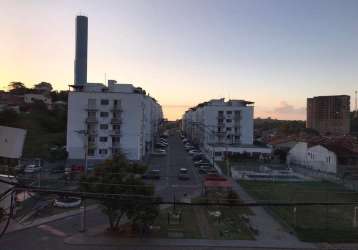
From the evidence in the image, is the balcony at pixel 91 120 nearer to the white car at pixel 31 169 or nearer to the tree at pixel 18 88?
the white car at pixel 31 169

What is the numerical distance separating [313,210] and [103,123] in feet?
57.4

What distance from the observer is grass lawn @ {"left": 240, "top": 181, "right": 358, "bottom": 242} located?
501 inches

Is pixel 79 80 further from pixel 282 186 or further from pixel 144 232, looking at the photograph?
pixel 144 232

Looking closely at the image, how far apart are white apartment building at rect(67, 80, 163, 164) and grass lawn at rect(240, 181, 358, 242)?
33.8 feet

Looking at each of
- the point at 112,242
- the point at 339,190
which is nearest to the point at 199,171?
the point at 339,190

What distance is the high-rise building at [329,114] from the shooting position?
71.6m

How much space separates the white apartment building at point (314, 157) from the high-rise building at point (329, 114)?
39.5 m

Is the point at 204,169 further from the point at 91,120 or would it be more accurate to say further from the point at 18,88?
the point at 18,88

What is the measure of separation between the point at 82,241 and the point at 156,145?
3265cm

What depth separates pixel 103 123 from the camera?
29109 mm

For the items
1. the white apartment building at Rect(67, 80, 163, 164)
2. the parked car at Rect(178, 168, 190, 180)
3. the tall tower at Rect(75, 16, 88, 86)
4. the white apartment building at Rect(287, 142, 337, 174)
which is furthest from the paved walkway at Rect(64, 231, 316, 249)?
the tall tower at Rect(75, 16, 88, 86)

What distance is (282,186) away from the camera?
2131 cm

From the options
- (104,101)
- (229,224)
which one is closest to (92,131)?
(104,101)

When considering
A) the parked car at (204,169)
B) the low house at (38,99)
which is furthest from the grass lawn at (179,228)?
the low house at (38,99)
